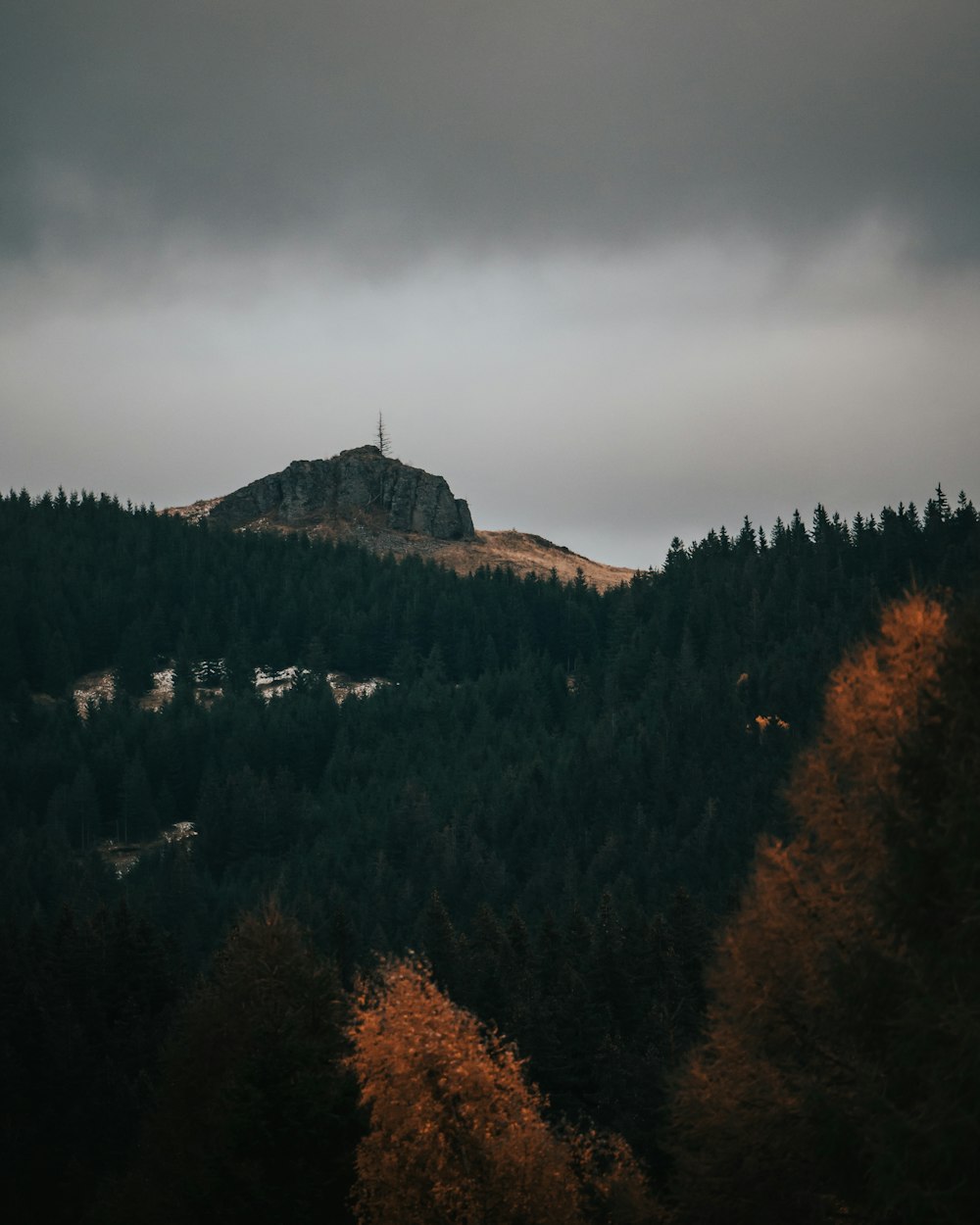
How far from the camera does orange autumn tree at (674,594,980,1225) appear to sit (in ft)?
69.6

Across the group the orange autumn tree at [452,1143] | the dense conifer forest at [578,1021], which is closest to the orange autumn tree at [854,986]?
the dense conifer forest at [578,1021]

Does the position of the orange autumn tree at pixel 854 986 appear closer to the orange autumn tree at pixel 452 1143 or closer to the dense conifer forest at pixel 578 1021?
the dense conifer forest at pixel 578 1021

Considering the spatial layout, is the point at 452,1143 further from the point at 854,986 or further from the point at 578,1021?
the point at 578,1021

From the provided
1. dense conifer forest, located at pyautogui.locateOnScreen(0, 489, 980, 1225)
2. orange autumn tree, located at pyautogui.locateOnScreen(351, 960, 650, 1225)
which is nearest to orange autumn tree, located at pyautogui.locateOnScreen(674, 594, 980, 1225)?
dense conifer forest, located at pyautogui.locateOnScreen(0, 489, 980, 1225)

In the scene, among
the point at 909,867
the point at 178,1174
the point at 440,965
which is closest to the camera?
the point at 909,867

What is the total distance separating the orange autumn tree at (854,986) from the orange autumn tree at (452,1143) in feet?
13.5

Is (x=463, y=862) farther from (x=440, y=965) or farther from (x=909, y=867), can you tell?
(x=909, y=867)

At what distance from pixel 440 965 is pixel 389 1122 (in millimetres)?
44548

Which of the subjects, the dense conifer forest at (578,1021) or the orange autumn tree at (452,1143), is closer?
the dense conifer forest at (578,1021)

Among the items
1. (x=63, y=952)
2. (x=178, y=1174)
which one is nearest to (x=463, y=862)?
(x=63, y=952)

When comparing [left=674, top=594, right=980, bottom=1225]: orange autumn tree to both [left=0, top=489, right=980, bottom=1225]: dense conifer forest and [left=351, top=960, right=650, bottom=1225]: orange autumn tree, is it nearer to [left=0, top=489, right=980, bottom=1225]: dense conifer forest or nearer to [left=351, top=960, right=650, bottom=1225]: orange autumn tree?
[left=0, top=489, right=980, bottom=1225]: dense conifer forest

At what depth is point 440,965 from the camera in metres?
76.4

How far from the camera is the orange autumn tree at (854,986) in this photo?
69.6ft

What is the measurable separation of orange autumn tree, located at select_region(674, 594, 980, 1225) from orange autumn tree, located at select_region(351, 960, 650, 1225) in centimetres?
412
